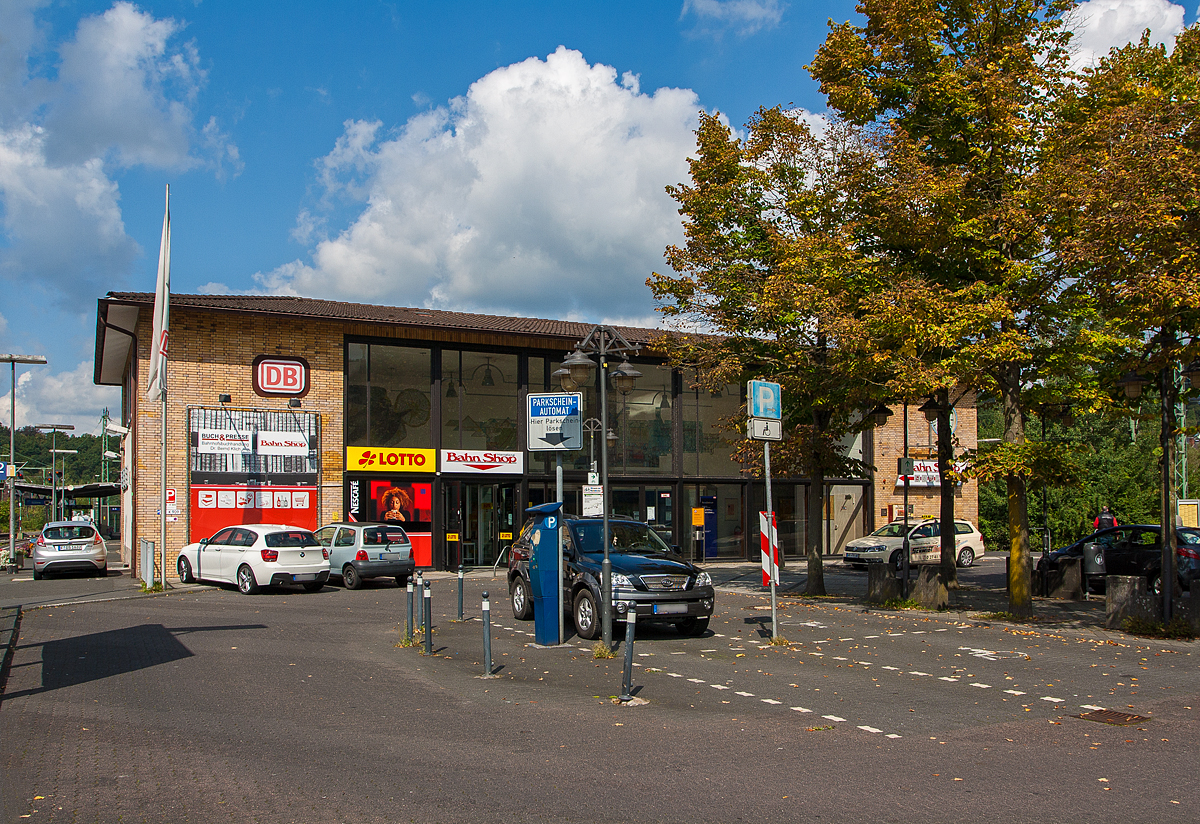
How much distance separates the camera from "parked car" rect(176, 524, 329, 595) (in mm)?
20219

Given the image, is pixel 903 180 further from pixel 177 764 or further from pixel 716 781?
pixel 177 764

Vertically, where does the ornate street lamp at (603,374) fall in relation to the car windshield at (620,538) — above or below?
above

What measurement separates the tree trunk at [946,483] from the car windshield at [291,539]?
1333cm

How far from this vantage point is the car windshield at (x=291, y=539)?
2039 cm

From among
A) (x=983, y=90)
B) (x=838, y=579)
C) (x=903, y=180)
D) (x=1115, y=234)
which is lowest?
(x=838, y=579)

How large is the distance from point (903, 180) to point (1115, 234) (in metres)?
3.40

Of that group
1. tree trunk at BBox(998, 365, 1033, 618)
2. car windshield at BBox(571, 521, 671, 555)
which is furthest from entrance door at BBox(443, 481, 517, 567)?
tree trunk at BBox(998, 365, 1033, 618)

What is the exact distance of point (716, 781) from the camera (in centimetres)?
611

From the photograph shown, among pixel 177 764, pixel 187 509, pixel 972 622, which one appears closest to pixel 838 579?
pixel 972 622

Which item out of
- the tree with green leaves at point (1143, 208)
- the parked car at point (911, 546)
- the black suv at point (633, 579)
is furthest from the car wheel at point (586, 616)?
the parked car at point (911, 546)

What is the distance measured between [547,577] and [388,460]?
16.5m

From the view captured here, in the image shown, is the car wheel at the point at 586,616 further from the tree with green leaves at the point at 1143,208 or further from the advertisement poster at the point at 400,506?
the advertisement poster at the point at 400,506

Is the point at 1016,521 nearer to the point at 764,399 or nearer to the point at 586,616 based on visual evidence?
the point at 764,399

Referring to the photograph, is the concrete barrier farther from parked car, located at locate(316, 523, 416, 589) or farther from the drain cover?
parked car, located at locate(316, 523, 416, 589)
